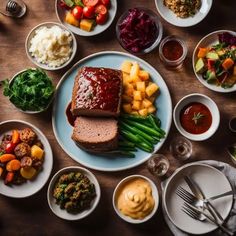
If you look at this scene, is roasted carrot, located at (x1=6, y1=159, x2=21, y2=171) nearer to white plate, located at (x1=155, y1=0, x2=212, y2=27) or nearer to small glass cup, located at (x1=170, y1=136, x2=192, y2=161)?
small glass cup, located at (x1=170, y1=136, x2=192, y2=161)

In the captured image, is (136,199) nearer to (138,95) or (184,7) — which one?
(138,95)

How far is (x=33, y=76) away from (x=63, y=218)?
1.55 metres

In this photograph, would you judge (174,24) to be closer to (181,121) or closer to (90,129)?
(181,121)

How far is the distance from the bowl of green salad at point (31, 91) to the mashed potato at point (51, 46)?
172mm

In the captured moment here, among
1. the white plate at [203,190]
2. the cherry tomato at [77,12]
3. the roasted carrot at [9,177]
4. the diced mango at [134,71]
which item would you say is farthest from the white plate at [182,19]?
the roasted carrot at [9,177]

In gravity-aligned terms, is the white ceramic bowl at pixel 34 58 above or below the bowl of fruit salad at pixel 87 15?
below

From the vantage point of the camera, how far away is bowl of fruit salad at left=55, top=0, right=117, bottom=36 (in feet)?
20.3

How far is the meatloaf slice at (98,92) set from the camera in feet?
19.4

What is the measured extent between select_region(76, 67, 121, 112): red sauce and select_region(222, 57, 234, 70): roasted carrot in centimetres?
112

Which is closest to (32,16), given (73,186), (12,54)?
(12,54)

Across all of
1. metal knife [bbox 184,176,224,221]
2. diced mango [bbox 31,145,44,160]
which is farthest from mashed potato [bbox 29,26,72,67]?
metal knife [bbox 184,176,224,221]

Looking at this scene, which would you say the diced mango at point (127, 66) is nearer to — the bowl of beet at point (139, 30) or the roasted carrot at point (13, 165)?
the bowl of beet at point (139, 30)

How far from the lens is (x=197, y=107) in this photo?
6066 millimetres

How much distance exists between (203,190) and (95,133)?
1304 mm
